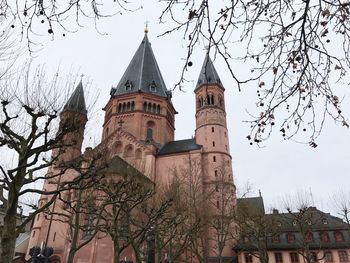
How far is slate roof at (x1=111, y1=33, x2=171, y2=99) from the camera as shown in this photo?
4997 centimetres

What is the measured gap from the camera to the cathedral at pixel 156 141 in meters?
35.3

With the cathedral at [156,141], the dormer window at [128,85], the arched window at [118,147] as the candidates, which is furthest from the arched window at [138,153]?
the dormer window at [128,85]

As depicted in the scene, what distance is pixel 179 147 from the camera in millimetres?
43219

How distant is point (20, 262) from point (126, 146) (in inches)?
682

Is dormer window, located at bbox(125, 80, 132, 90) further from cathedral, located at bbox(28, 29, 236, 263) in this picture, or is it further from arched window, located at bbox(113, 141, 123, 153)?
arched window, located at bbox(113, 141, 123, 153)

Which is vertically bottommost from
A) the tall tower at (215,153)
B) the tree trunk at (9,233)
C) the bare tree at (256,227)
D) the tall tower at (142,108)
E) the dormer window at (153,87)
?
the tree trunk at (9,233)

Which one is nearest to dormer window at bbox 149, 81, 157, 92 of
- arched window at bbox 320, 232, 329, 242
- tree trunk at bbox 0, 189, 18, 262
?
arched window at bbox 320, 232, 329, 242

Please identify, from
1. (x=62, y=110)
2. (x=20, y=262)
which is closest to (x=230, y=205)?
(x=20, y=262)

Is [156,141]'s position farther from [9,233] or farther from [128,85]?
[9,233]

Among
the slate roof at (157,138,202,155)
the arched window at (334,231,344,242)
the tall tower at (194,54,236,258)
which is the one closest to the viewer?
the tall tower at (194,54,236,258)

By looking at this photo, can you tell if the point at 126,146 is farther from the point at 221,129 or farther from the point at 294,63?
the point at 294,63

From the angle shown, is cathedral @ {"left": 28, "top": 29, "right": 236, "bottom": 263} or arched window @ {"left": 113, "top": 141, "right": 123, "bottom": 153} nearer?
cathedral @ {"left": 28, "top": 29, "right": 236, "bottom": 263}

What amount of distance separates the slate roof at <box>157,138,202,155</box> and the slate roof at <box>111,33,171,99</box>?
852 cm

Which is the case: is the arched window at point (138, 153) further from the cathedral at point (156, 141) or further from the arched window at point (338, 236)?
the arched window at point (338, 236)
